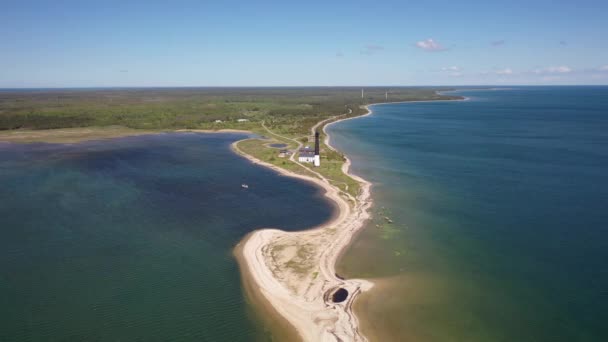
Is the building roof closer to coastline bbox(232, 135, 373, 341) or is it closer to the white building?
the white building

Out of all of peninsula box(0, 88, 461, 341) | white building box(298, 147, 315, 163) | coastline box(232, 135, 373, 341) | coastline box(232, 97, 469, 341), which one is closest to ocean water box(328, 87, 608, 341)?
coastline box(232, 97, 469, 341)

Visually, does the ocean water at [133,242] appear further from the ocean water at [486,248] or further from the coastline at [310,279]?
the ocean water at [486,248]

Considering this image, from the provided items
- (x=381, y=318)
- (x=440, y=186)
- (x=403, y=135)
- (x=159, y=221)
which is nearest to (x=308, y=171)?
(x=440, y=186)

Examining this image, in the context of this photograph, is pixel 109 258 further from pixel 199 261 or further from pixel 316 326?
pixel 316 326

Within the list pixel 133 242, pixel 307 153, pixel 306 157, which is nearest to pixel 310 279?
pixel 133 242

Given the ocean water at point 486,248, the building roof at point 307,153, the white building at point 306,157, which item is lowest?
the ocean water at point 486,248

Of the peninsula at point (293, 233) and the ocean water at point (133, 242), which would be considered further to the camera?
the peninsula at point (293, 233)

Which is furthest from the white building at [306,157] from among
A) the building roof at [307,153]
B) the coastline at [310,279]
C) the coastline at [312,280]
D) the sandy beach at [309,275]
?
the sandy beach at [309,275]
